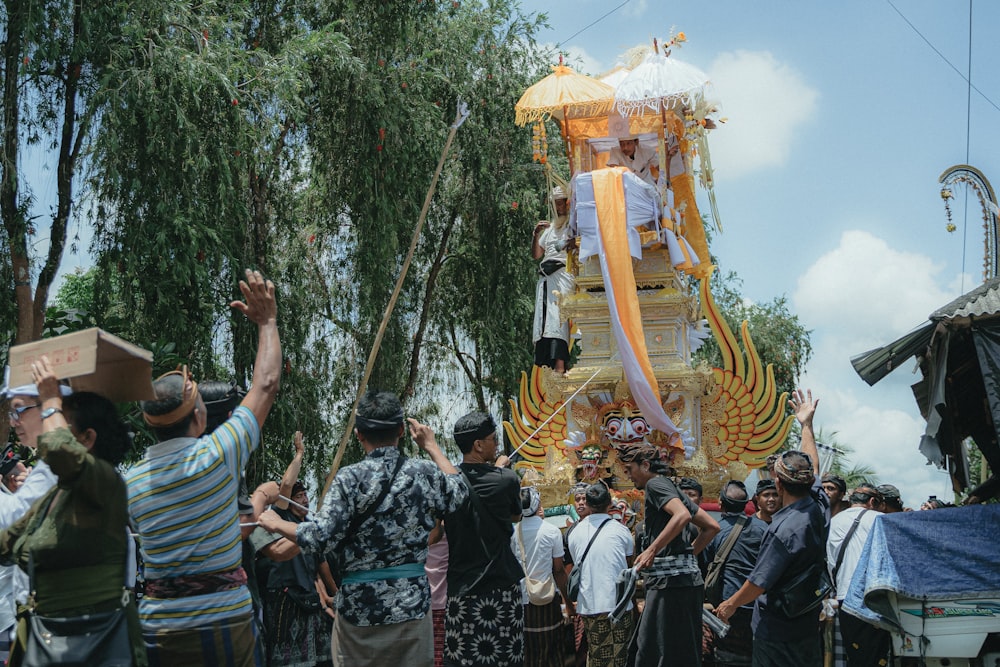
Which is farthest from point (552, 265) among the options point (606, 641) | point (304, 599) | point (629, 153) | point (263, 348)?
point (263, 348)

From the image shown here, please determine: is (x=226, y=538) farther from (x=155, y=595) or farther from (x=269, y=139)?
(x=269, y=139)

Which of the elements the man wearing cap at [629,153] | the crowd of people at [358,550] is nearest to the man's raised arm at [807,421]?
the crowd of people at [358,550]

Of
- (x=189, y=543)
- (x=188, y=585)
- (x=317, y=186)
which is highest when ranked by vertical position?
(x=317, y=186)

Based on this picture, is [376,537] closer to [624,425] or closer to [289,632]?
[289,632]

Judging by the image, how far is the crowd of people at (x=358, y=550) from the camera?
3525 millimetres

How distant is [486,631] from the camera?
5.31 metres

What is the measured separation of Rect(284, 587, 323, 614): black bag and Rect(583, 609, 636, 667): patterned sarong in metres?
1.87

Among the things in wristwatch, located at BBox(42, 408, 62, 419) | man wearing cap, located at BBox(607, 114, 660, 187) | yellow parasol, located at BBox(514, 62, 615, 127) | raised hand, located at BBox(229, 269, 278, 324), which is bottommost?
wristwatch, located at BBox(42, 408, 62, 419)

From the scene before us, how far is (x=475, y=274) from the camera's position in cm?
1778

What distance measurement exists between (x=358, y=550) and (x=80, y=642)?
1.28m

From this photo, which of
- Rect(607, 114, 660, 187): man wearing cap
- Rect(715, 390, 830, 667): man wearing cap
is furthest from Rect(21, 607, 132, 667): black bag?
Rect(607, 114, 660, 187): man wearing cap

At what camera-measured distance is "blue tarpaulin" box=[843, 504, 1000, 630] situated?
21.4 ft

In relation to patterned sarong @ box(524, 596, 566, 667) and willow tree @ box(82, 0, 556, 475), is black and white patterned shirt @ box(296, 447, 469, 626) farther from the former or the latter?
willow tree @ box(82, 0, 556, 475)

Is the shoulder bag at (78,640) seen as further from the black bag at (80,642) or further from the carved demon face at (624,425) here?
the carved demon face at (624,425)
